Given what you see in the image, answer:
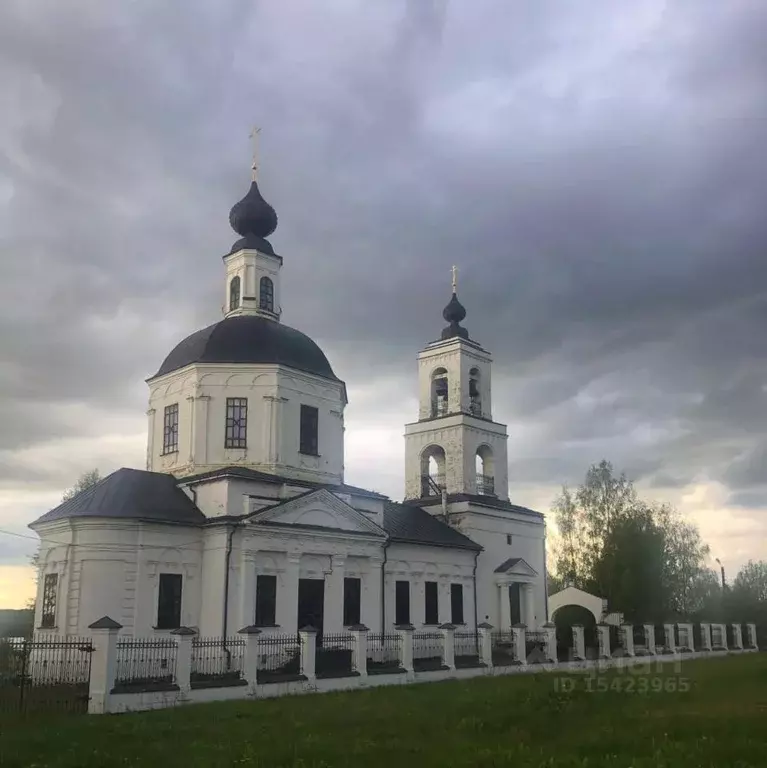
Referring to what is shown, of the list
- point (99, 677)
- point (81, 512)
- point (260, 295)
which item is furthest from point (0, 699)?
point (260, 295)

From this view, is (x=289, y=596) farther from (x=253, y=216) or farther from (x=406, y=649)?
(x=253, y=216)

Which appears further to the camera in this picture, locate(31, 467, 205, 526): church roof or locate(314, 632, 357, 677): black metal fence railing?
locate(31, 467, 205, 526): church roof

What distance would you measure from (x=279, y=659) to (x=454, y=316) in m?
18.8

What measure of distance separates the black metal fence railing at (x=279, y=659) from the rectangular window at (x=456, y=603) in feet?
27.5

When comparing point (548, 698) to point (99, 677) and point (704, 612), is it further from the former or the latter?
point (704, 612)

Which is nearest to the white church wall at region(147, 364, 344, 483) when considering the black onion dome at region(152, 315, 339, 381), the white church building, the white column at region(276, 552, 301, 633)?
the white church building

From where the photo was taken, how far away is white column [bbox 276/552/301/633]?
23.2m

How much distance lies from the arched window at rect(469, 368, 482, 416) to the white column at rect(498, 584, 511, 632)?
23.3ft

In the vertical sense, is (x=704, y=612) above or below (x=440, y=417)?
below

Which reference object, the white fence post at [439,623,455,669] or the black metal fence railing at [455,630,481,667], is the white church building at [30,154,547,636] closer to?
the black metal fence railing at [455,630,481,667]

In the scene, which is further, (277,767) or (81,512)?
(81,512)

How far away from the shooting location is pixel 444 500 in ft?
107

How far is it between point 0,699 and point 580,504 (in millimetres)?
35187

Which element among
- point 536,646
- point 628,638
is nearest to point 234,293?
point 536,646
